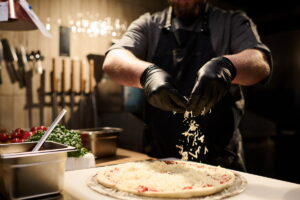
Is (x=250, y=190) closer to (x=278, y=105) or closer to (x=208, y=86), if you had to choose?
(x=208, y=86)

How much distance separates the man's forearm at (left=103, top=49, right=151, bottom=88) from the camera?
1.86 metres

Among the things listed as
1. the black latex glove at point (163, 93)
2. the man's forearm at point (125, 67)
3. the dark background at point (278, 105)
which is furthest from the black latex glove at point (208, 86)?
the dark background at point (278, 105)

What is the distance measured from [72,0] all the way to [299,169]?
135 inches

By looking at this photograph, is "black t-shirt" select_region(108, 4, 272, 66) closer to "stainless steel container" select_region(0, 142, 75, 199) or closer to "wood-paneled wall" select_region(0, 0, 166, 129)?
"stainless steel container" select_region(0, 142, 75, 199)

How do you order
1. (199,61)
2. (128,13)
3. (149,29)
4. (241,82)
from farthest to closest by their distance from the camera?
(128,13)
(149,29)
(199,61)
(241,82)

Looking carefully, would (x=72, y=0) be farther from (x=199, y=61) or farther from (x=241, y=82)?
(x=241, y=82)

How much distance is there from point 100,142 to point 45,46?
1.56 m

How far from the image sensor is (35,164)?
1.08 meters

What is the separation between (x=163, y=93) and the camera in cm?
142

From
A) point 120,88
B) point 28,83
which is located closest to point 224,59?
point 120,88

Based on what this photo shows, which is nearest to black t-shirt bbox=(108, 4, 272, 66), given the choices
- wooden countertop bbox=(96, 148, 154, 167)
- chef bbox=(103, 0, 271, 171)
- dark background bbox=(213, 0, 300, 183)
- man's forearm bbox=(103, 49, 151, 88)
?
chef bbox=(103, 0, 271, 171)

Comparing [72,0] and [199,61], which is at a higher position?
[72,0]

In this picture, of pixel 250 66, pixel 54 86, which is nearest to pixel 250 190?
pixel 250 66

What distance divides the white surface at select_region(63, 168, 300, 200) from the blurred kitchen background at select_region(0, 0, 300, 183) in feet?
6.30
